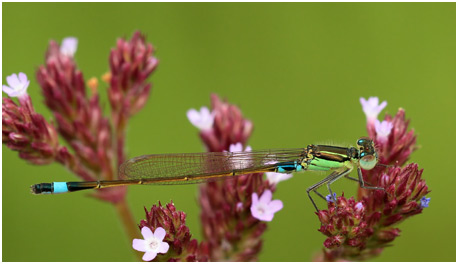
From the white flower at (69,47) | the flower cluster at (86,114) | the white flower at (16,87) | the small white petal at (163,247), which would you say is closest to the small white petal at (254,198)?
the small white petal at (163,247)

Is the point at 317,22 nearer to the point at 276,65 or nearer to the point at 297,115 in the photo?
the point at 276,65

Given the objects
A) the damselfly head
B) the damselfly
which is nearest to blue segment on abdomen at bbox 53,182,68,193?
the damselfly

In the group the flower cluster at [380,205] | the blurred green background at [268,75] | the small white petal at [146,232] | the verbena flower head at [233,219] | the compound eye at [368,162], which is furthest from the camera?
the blurred green background at [268,75]

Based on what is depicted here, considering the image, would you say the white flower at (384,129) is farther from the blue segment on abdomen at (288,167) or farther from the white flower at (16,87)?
the white flower at (16,87)

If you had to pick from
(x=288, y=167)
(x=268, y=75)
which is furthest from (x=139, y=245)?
(x=268, y=75)

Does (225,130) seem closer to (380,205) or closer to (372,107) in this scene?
(372,107)
